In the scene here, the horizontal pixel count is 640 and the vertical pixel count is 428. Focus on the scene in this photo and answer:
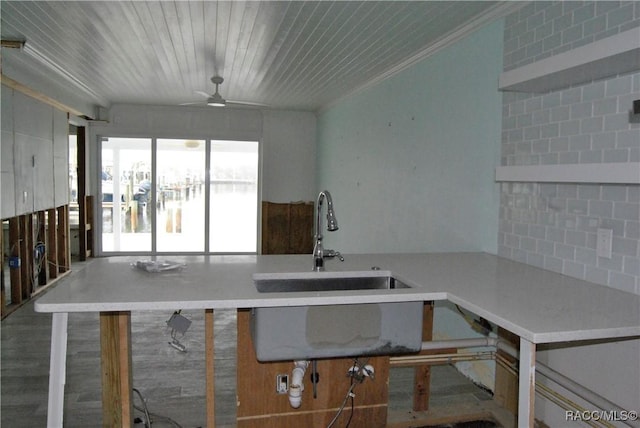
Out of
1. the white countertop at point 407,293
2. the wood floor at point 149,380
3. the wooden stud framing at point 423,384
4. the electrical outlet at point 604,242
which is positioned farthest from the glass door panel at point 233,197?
the electrical outlet at point 604,242

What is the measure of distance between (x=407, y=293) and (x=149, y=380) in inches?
86.6

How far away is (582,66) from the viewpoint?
1.95 m

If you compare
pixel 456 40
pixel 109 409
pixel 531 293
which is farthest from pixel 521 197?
pixel 109 409

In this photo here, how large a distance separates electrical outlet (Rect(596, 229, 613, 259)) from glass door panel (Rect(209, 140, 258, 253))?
6755mm

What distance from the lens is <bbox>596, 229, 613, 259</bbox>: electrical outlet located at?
205 cm

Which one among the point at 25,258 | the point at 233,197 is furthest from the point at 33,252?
the point at 233,197

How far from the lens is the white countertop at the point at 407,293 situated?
1.51 m

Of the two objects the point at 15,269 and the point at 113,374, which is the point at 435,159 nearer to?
the point at 113,374

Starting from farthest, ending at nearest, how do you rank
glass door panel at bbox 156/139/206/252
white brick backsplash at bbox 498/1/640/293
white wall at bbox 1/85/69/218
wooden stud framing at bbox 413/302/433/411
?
glass door panel at bbox 156/139/206/252
white wall at bbox 1/85/69/218
wooden stud framing at bbox 413/302/433/411
white brick backsplash at bbox 498/1/640/293

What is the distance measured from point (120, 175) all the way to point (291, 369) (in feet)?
22.2

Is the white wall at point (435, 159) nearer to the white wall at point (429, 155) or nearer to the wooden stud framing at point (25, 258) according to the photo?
the white wall at point (429, 155)

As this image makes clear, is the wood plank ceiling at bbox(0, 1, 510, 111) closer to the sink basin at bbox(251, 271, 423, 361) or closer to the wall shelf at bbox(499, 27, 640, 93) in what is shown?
the wall shelf at bbox(499, 27, 640, 93)

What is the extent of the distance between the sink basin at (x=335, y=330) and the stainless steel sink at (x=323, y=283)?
0.90 ft

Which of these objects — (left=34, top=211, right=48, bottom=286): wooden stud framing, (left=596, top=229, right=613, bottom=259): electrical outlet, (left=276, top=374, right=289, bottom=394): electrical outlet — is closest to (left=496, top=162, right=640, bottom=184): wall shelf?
(left=596, top=229, right=613, bottom=259): electrical outlet
